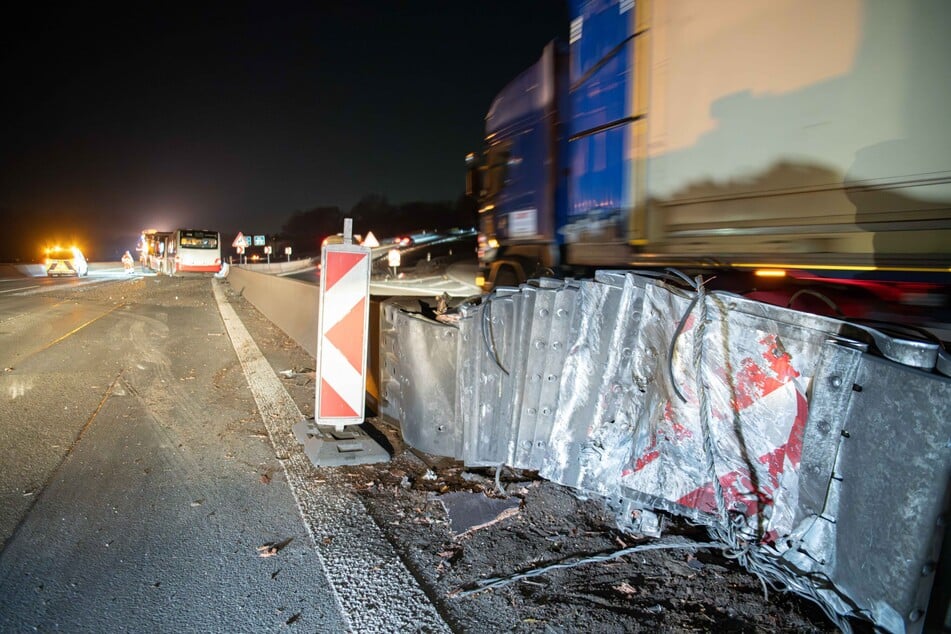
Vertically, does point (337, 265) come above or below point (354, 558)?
above

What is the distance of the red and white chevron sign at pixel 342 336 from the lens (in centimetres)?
470

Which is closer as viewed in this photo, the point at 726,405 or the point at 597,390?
the point at 726,405

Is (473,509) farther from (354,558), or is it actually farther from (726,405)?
(726,405)

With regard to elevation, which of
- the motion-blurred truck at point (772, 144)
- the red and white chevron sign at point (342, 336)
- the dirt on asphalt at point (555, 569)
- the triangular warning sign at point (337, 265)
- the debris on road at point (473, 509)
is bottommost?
the dirt on asphalt at point (555, 569)

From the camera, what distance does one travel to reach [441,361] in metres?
4.47

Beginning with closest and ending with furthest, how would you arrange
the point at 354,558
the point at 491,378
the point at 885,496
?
the point at 885,496 → the point at 354,558 → the point at 491,378

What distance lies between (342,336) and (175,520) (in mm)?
1820

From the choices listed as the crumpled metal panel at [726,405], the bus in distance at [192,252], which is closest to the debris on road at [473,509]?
the crumpled metal panel at [726,405]

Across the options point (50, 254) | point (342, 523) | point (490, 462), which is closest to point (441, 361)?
point (490, 462)

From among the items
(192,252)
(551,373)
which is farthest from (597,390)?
(192,252)

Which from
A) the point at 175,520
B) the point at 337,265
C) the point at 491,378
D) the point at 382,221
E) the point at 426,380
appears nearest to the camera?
the point at 175,520

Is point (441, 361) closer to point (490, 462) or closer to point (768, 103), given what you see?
point (490, 462)

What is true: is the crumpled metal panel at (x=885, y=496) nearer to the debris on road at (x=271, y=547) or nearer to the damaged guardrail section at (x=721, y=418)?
the damaged guardrail section at (x=721, y=418)

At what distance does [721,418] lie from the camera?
3.11 meters
